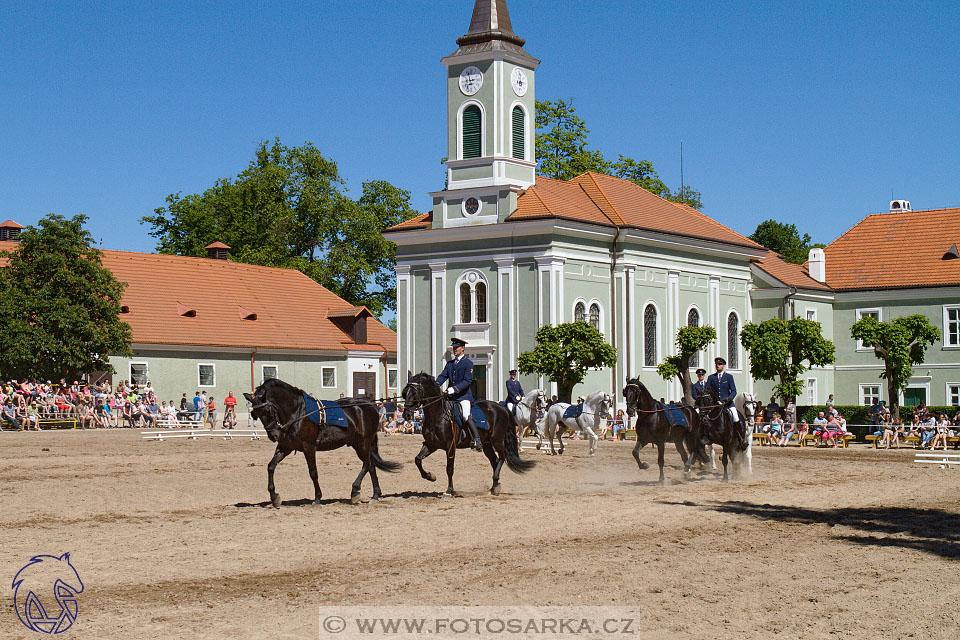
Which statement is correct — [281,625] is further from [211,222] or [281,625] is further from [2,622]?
[211,222]

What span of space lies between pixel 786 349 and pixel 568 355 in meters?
8.21

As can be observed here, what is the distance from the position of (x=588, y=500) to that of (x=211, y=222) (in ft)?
189

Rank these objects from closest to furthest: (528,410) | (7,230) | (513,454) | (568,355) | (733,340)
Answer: (513,454) < (528,410) < (568,355) < (733,340) < (7,230)

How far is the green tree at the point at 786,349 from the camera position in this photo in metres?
47.1

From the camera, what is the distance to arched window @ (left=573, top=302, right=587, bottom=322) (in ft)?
167

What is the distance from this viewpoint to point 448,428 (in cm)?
1923

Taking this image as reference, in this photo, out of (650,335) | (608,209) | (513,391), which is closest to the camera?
(513,391)

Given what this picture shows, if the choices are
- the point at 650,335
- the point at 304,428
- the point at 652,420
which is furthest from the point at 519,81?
the point at 304,428

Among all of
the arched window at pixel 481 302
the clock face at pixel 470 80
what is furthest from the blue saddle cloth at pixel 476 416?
the clock face at pixel 470 80

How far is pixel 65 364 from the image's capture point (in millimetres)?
47812

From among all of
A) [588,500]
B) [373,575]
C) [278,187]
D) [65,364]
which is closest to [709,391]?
[588,500]

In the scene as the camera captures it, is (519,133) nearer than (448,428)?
No

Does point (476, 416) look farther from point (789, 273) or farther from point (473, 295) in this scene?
point (789, 273)

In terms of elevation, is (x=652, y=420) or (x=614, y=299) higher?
(x=614, y=299)
